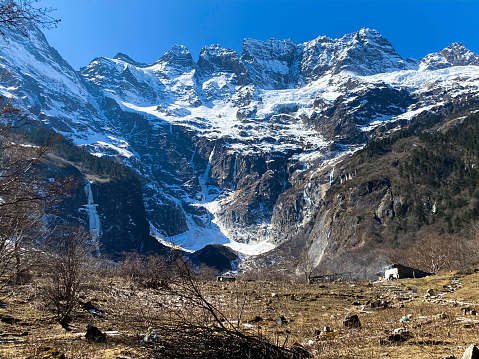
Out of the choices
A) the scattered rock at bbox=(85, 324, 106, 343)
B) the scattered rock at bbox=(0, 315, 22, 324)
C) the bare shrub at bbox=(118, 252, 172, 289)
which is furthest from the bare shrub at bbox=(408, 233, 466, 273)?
the scattered rock at bbox=(0, 315, 22, 324)

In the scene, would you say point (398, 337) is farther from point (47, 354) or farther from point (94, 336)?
point (94, 336)

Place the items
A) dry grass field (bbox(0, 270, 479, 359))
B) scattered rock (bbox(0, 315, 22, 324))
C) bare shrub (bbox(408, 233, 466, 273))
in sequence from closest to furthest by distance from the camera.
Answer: dry grass field (bbox(0, 270, 479, 359))
scattered rock (bbox(0, 315, 22, 324))
bare shrub (bbox(408, 233, 466, 273))

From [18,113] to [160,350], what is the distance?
20.9ft

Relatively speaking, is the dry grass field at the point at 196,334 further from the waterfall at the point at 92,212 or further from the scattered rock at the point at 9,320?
the waterfall at the point at 92,212

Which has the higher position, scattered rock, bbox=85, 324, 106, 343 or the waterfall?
the waterfall

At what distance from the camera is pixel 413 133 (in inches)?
7293

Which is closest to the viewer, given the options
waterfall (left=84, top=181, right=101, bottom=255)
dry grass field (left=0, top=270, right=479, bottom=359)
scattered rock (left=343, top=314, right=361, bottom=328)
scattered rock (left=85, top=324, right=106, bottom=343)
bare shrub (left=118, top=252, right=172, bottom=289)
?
dry grass field (left=0, top=270, right=479, bottom=359)

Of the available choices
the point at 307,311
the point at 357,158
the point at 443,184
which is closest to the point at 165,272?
the point at 307,311

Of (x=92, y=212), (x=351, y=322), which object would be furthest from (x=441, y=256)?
(x=92, y=212)

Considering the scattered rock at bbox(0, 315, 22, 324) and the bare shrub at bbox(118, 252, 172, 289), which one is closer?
the bare shrub at bbox(118, 252, 172, 289)

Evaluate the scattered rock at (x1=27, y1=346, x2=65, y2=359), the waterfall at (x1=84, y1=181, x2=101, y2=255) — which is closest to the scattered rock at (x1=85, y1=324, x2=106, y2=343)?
the scattered rock at (x1=27, y1=346, x2=65, y2=359)

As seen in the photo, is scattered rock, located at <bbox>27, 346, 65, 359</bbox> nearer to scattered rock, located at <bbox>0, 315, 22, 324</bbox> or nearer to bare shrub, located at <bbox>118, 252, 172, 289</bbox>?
bare shrub, located at <bbox>118, 252, 172, 289</bbox>

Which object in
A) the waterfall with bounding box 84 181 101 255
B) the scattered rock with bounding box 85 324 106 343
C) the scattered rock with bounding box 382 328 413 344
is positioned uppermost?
the waterfall with bounding box 84 181 101 255

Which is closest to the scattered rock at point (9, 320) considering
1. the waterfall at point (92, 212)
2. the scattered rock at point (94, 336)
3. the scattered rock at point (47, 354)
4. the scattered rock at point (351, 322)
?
the scattered rock at point (94, 336)
